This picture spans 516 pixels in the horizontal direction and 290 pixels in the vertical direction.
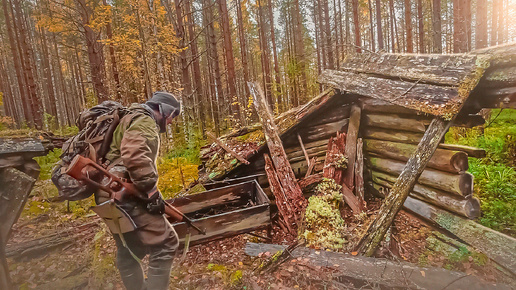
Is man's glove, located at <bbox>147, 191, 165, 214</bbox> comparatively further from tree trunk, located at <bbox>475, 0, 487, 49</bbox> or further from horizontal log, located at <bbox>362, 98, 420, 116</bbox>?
tree trunk, located at <bbox>475, 0, 487, 49</bbox>

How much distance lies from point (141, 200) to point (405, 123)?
5318 millimetres

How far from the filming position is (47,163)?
28.8 ft

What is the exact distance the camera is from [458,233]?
4.33 metres

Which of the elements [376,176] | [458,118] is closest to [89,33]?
[376,176]

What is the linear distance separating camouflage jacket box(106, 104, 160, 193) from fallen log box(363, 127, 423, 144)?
16.7 feet

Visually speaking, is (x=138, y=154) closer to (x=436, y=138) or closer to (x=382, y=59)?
(x=436, y=138)

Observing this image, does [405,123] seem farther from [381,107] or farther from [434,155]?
[434,155]

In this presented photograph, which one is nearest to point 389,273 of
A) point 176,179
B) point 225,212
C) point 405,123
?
point 225,212

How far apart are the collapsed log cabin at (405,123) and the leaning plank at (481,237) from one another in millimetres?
19

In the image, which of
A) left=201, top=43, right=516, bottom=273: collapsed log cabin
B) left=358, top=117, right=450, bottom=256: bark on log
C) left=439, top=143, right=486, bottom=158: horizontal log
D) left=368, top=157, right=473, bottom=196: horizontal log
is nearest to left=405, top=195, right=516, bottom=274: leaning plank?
left=201, top=43, right=516, bottom=273: collapsed log cabin

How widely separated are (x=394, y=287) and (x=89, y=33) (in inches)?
418

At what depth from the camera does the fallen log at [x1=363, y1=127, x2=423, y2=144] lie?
5426mm

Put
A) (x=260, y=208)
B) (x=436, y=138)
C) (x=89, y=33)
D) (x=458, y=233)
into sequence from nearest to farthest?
(x=436, y=138)
(x=458, y=233)
(x=260, y=208)
(x=89, y=33)

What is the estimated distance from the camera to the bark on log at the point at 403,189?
3.94m
